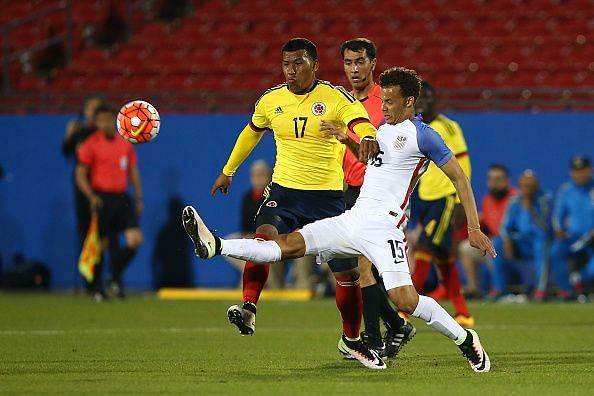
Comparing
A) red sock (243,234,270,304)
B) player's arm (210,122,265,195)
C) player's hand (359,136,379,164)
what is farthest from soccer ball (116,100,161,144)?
player's hand (359,136,379,164)

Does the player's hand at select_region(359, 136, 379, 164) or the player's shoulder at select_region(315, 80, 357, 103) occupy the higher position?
the player's shoulder at select_region(315, 80, 357, 103)

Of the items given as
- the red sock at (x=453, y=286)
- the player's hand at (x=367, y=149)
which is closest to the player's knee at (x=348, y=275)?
the player's hand at (x=367, y=149)

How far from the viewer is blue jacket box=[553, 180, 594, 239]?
54.3ft

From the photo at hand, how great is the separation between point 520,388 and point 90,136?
10.8 meters

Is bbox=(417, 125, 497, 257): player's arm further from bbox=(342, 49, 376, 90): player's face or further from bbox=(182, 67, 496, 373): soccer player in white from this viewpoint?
bbox=(342, 49, 376, 90): player's face

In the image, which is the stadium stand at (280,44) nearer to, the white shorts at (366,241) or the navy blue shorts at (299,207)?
the navy blue shorts at (299,207)

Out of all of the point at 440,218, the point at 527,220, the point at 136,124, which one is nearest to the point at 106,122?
the point at 527,220

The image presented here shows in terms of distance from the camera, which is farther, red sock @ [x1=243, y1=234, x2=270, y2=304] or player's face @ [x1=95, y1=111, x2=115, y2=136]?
player's face @ [x1=95, y1=111, x2=115, y2=136]

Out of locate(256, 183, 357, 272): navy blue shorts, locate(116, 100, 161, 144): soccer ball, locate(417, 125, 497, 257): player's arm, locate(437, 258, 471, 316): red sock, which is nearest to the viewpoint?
locate(417, 125, 497, 257): player's arm

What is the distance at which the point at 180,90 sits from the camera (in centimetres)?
2073

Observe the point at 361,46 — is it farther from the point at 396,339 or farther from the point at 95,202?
the point at 95,202

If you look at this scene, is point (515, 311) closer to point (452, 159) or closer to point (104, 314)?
point (104, 314)

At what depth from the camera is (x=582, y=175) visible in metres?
16.5

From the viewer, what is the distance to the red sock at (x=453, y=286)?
12.0 m
